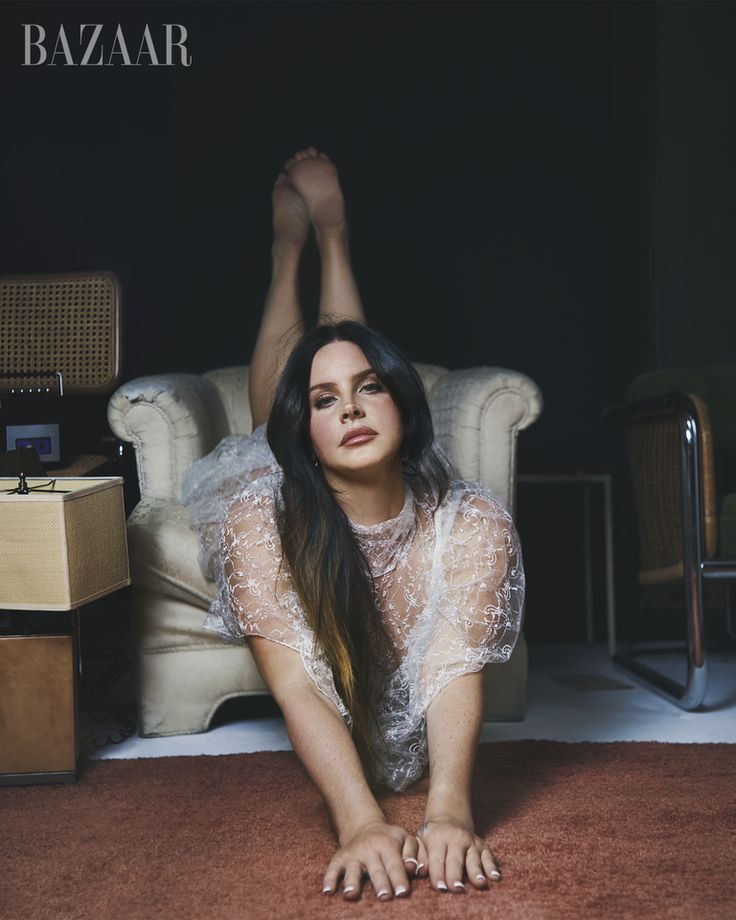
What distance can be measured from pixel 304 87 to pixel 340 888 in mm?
2929

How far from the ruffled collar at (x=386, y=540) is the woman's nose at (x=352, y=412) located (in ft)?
0.69

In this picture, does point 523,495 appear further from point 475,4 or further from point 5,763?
point 5,763

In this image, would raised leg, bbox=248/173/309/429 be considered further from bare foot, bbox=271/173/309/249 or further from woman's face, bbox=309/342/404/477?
woman's face, bbox=309/342/404/477

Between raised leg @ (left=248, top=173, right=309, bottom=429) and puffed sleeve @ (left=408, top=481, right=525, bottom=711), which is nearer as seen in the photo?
puffed sleeve @ (left=408, top=481, right=525, bottom=711)

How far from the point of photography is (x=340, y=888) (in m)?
1.42

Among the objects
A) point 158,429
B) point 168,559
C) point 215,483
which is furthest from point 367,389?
point 158,429

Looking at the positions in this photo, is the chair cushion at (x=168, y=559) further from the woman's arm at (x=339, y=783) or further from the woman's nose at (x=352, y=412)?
the woman's nose at (x=352, y=412)

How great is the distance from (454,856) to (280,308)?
65.7 inches

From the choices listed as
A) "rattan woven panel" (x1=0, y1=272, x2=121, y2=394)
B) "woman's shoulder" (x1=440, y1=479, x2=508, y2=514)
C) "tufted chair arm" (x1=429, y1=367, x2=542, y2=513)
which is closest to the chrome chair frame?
"tufted chair arm" (x1=429, y1=367, x2=542, y2=513)

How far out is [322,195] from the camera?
281 centimetres

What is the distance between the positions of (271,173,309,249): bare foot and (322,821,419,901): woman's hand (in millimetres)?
1778

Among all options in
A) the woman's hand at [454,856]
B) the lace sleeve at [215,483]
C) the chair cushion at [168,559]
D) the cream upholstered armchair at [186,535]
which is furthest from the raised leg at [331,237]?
the woman's hand at [454,856]

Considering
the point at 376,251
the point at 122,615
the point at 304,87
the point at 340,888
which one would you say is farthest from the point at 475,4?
the point at 340,888

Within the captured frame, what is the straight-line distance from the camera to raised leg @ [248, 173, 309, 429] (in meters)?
2.64
